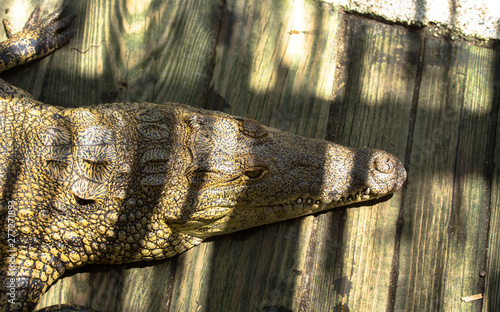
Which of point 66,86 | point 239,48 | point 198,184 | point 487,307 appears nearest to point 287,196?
point 198,184

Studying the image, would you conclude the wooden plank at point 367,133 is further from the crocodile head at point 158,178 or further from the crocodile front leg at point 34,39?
the crocodile front leg at point 34,39

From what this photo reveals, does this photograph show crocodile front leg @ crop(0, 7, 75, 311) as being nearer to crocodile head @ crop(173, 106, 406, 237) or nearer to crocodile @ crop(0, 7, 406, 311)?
crocodile @ crop(0, 7, 406, 311)

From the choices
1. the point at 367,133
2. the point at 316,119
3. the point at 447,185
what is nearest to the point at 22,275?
the point at 316,119

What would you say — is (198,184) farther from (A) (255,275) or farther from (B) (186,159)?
(A) (255,275)

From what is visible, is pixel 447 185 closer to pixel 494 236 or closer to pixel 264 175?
pixel 494 236

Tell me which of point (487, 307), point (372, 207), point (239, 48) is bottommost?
point (487, 307)

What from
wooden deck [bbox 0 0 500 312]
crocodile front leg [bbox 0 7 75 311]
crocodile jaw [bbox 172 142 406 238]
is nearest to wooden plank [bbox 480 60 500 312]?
wooden deck [bbox 0 0 500 312]
